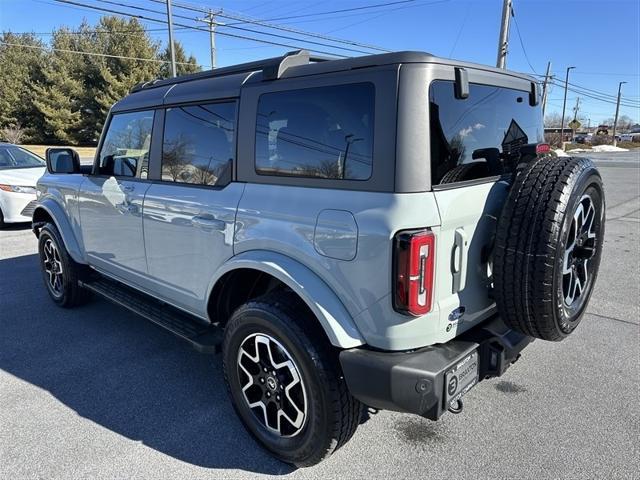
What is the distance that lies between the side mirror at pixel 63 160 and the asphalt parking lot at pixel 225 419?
145 cm

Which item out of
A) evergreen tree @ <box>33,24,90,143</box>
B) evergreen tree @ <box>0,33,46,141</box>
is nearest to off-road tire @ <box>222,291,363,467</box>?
evergreen tree @ <box>33,24,90,143</box>

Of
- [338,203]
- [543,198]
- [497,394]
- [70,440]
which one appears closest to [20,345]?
[70,440]

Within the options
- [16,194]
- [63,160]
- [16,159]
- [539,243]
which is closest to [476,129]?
[539,243]

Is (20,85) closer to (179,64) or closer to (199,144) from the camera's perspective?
(179,64)

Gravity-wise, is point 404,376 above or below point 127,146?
below

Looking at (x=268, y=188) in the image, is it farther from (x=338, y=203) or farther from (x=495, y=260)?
(x=495, y=260)

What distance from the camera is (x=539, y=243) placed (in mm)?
2018

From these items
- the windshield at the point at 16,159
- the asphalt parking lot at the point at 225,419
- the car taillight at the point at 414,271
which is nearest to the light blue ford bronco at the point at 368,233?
the car taillight at the point at 414,271

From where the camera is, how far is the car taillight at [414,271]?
188cm

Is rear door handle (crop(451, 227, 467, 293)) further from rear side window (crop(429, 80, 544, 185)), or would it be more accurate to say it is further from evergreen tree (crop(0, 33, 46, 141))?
evergreen tree (crop(0, 33, 46, 141))

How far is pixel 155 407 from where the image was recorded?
9.68 feet

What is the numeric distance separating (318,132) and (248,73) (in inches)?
29.5

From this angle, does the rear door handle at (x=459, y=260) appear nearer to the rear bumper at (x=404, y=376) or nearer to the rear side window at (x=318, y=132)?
the rear bumper at (x=404, y=376)

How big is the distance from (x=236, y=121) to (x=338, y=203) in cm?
94
